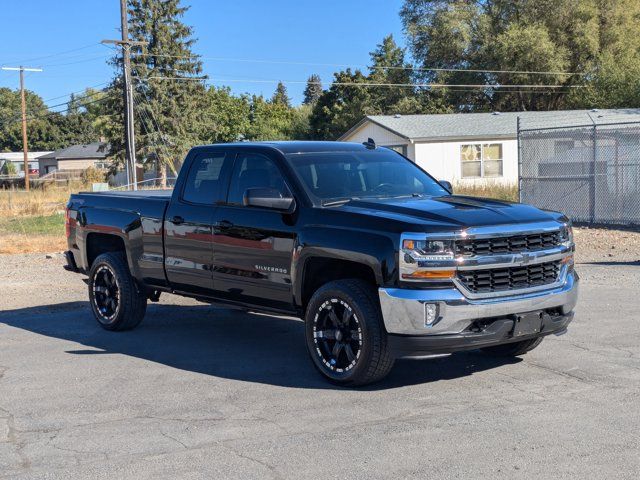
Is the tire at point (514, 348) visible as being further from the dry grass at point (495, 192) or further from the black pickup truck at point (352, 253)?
the dry grass at point (495, 192)

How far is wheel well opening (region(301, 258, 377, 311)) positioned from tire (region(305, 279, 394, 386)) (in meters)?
0.15

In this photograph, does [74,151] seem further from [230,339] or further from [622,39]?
[230,339]

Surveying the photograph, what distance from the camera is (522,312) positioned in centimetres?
627

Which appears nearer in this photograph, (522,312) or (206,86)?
(522,312)

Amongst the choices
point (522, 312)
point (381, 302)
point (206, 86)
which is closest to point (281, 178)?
point (381, 302)

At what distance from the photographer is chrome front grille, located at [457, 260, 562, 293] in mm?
6109

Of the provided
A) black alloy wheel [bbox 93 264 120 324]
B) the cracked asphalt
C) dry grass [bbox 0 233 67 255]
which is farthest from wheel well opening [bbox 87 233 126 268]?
dry grass [bbox 0 233 67 255]

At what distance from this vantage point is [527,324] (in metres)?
6.27

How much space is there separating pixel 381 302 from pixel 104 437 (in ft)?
6.84

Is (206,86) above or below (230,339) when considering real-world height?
above

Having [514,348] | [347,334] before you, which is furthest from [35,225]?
[347,334]

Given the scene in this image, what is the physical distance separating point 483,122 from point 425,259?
112ft

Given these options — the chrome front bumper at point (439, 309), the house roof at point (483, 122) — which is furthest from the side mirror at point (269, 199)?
the house roof at point (483, 122)

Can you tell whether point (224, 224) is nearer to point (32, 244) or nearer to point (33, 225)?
point (32, 244)
